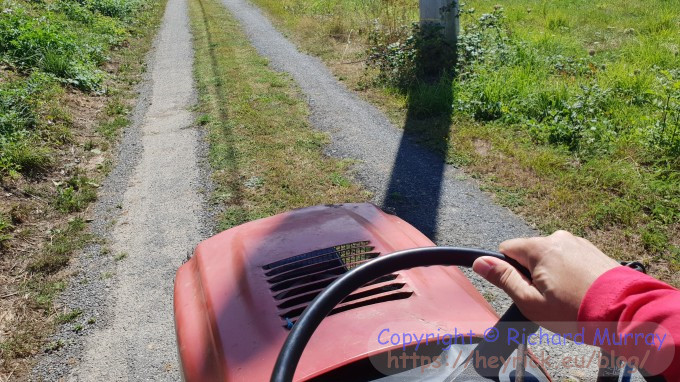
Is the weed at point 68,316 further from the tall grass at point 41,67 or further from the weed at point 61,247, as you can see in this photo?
the tall grass at point 41,67

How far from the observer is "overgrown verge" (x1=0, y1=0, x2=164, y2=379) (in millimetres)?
4035

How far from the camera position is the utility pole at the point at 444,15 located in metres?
8.35

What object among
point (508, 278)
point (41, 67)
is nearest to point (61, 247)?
point (508, 278)

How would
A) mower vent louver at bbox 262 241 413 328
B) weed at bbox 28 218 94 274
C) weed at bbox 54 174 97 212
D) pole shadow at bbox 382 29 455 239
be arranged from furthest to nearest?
1. weed at bbox 54 174 97 212
2. pole shadow at bbox 382 29 455 239
3. weed at bbox 28 218 94 274
4. mower vent louver at bbox 262 241 413 328

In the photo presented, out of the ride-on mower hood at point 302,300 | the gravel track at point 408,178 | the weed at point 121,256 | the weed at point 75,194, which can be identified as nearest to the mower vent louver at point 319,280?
the ride-on mower hood at point 302,300

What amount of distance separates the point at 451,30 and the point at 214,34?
7429 millimetres

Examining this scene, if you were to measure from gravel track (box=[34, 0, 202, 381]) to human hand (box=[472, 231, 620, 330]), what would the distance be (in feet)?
8.81

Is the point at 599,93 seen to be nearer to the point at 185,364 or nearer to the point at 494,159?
the point at 494,159

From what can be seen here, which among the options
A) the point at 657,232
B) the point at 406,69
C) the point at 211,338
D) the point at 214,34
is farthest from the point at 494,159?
the point at 214,34

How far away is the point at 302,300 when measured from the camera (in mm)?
1852

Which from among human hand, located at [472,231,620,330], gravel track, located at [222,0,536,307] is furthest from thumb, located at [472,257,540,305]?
gravel track, located at [222,0,536,307]

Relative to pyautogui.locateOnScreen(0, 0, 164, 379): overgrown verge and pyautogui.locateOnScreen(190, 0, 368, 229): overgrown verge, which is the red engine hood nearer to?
pyautogui.locateOnScreen(0, 0, 164, 379): overgrown verge

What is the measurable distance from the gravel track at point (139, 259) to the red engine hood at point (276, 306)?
1.46 meters

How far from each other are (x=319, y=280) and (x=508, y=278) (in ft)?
3.04
